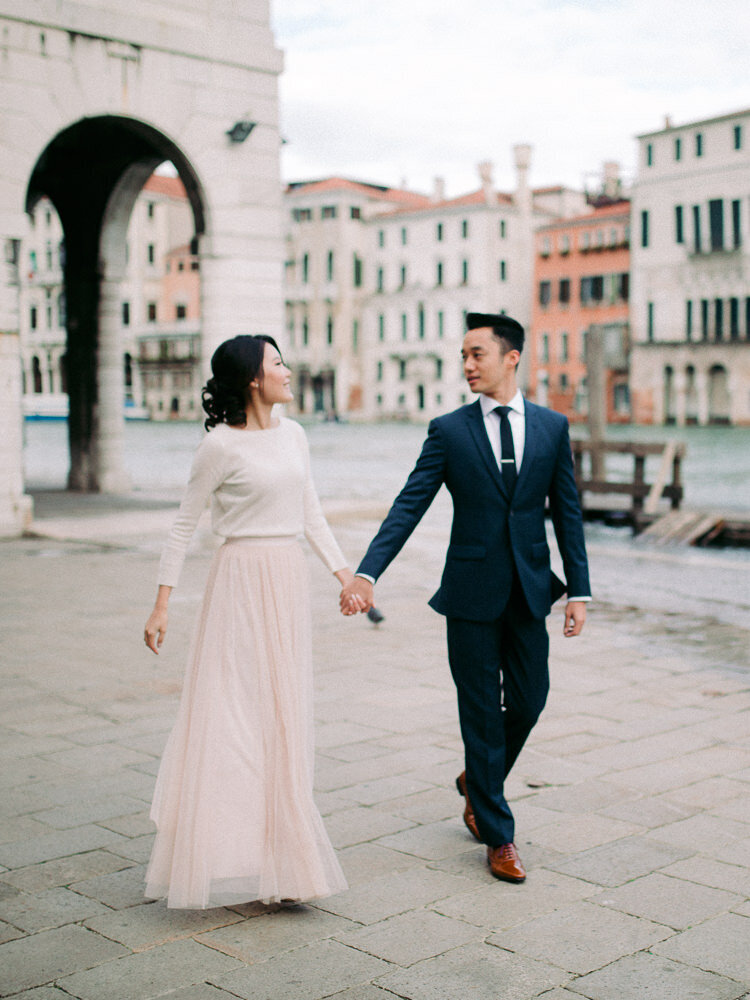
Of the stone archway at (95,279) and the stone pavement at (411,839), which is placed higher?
the stone archway at (95,279)

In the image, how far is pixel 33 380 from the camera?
3514 inches

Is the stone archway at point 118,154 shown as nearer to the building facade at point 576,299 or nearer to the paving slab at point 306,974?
the paving slab at point 306,974

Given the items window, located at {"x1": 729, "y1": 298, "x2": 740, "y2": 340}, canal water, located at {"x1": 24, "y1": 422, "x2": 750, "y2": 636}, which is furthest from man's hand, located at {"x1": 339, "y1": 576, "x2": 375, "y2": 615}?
window, located at {"x1": 729, "y1": 298, "x2": 740, "y2": 340}

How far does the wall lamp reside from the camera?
13719 mm

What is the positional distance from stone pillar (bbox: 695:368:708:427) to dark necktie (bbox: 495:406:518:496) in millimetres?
62886

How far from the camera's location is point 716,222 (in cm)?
6450

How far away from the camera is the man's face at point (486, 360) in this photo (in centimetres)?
395

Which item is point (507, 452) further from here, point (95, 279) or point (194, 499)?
point (95, 279)

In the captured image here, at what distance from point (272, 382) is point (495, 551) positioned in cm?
86

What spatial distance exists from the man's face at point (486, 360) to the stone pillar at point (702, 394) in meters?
62.9

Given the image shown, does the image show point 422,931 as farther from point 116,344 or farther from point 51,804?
point 116,344

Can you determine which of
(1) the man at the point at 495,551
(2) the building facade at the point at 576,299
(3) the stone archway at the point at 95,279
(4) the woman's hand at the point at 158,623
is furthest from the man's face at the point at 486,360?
(2) the building facade at the point at 576,299

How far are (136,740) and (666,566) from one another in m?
8.18

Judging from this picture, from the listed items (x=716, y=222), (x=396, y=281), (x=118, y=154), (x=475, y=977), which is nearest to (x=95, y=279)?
(x=118, y=154)
